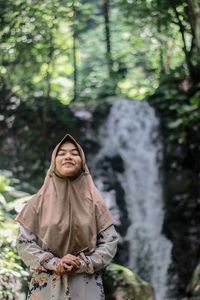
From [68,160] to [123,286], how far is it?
1671 millimetres

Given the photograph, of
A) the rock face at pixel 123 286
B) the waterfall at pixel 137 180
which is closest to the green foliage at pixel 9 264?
the rock face at pixel 123 286

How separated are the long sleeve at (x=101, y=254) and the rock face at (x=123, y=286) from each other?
120cm

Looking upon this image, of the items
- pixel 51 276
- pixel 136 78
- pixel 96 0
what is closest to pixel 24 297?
pixel 51 276

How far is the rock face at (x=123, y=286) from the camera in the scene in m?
3.53

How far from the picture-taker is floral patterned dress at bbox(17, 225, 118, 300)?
2383 millimetres

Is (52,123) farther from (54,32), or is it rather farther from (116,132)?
(54,32)

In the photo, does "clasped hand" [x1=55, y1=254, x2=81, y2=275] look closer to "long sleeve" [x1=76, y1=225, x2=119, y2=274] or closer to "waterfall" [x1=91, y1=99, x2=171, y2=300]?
"long sleeve" [x1=76, y1=225, x2=119, y2=274]

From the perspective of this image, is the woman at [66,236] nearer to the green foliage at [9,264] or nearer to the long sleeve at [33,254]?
the long sleeve at [33,254]

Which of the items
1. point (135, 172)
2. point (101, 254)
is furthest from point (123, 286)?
point (135, 172)

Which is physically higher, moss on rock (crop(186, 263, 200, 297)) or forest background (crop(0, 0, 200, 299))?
forest background (crop(0, 0, 200, 299))

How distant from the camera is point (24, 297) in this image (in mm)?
3523

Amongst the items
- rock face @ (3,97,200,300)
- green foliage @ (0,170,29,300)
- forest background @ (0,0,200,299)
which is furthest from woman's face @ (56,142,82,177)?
rock face @ (3,97,200,300)

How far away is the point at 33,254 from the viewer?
2.40m

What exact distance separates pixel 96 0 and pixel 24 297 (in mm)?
13063
